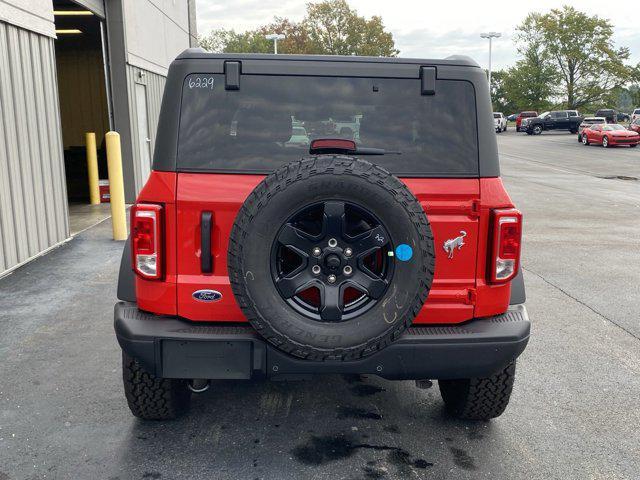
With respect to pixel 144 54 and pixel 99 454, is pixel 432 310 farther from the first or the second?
pixel 144 54

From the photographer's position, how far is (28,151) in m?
7.83

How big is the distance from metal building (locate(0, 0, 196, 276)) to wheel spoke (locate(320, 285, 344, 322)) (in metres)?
5.49

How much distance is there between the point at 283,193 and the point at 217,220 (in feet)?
1.50

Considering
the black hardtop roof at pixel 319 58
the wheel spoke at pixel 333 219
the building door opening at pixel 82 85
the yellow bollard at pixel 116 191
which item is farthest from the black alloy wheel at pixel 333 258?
the building door opening at pixel 82 85

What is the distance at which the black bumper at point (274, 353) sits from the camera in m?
2.96

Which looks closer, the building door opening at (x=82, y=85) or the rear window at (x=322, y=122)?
the rear window at (x=322, y=122)

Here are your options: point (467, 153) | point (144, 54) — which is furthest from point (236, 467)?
point (144, 54)

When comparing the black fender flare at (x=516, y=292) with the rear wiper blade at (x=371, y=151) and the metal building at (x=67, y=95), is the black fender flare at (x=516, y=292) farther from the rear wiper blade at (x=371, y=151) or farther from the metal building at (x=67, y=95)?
the metal building at (x=67, y=95)

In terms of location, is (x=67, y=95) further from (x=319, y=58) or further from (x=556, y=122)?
(x=556, y=122)

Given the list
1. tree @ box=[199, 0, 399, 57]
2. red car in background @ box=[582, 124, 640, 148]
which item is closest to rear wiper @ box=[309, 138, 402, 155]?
red car in background @ box=[582, 124, 640, 148]

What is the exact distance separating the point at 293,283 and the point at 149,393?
1.24 meters

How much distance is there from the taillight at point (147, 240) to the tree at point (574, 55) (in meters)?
68.1

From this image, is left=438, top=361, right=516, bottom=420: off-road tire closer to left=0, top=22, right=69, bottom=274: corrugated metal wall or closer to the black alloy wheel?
the black alloy wheel

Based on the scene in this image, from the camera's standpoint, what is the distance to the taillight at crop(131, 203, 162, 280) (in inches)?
119
